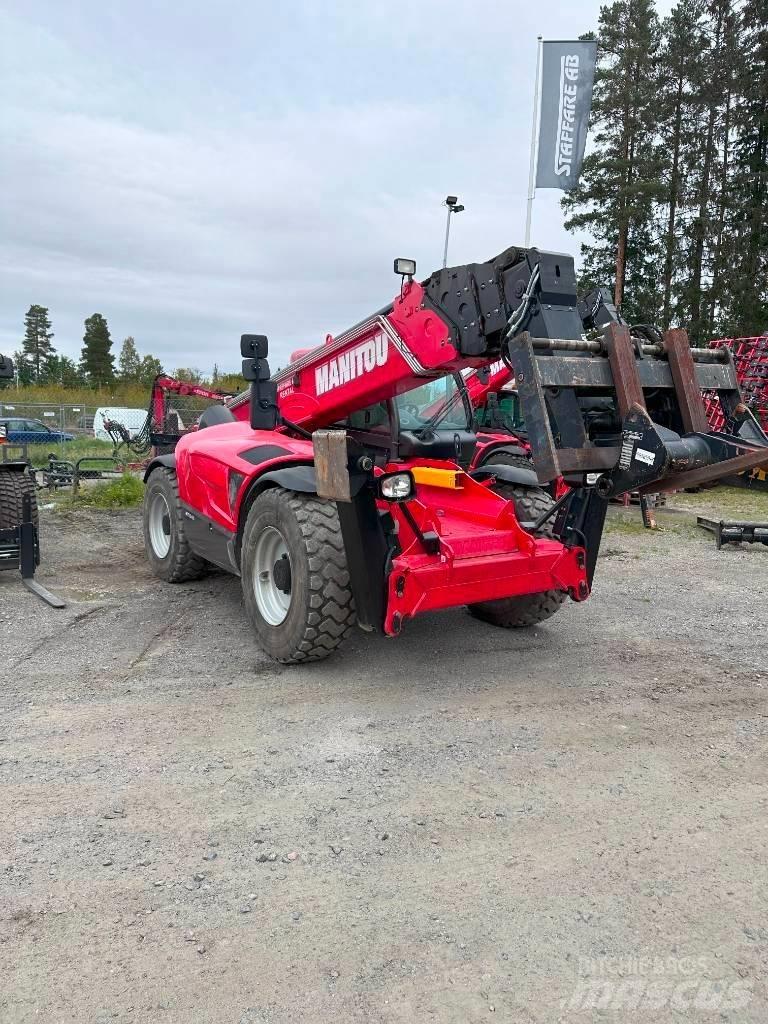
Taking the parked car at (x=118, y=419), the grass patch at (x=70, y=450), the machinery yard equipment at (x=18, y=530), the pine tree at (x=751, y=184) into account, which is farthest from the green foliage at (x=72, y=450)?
the pine tree at (x=751, y=184)

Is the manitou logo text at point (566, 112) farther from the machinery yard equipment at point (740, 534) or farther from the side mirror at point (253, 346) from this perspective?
the side mirror at point (253, 346)

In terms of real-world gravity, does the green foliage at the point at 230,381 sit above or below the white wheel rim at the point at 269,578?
above

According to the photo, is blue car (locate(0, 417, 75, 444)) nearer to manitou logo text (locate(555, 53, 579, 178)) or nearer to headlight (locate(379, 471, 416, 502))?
manitou logo text (locate(555, 53, 579, 178))

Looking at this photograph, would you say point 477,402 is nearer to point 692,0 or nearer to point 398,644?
point 398,644

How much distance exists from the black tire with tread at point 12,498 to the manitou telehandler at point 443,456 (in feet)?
6.55

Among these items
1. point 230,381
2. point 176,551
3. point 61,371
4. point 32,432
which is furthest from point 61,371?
point 176,551

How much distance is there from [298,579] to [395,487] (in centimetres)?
81

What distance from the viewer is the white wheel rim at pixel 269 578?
504 cm

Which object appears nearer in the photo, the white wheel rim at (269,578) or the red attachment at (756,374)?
the white wheel rim at (269,578)

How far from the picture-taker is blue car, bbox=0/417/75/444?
23062 mm

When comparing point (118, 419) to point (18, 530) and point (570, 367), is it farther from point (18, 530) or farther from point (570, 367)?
point (570, 367)

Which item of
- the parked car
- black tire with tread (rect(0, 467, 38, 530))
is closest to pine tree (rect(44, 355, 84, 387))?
the parked car

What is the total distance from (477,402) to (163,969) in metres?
9.28

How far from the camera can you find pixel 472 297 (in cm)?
443
